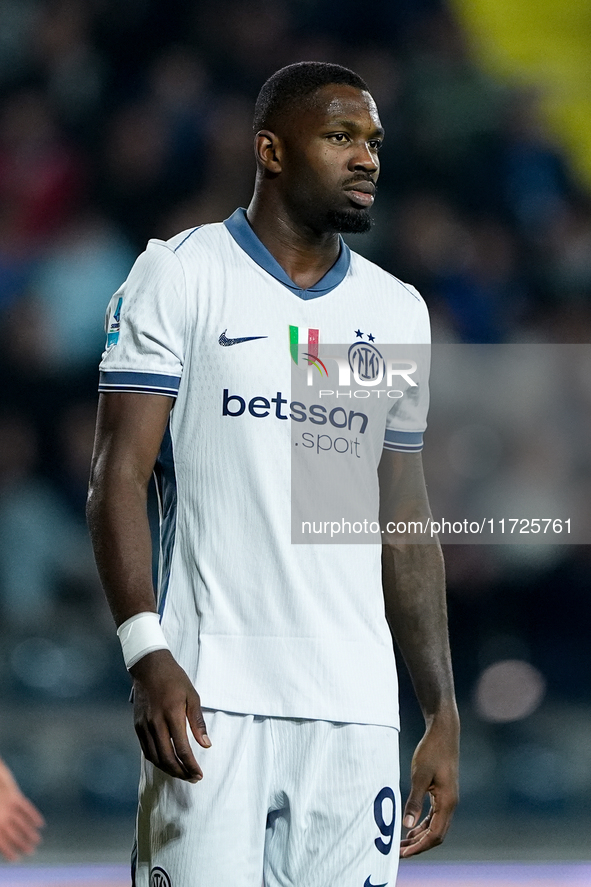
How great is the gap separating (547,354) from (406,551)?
2192mm

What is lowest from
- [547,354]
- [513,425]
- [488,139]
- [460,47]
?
[513,425]

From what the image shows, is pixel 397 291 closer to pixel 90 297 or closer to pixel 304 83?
pixel 304 83

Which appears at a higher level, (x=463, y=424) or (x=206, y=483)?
(x=463, y=424)

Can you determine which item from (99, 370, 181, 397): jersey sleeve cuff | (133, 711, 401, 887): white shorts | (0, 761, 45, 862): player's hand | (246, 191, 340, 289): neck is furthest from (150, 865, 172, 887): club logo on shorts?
(246, 191, 340, 289): neck

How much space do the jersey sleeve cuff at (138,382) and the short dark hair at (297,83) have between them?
0.55m

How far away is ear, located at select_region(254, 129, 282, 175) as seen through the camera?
2.03 meters

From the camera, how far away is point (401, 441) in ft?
6.72

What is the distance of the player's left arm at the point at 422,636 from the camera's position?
1901 mm

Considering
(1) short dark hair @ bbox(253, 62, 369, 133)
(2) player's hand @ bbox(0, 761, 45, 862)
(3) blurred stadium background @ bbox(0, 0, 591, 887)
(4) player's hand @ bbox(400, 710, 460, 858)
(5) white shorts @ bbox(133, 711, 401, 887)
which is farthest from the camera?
(3) blurred stadium background @ bbox(0, 0, 591, 887)

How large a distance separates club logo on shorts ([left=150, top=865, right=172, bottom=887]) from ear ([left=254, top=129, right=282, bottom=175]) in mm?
1089

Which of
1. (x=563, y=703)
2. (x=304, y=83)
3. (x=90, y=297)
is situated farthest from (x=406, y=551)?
(x=90, y=297)

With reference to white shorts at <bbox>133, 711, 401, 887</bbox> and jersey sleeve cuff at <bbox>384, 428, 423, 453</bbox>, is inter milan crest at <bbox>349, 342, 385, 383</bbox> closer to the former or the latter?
jersey sleeve cuff at <bbox>384, 428, 423, 453</bbox>

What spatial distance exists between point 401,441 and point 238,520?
1.30 feet

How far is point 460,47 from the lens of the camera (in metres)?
4.29
